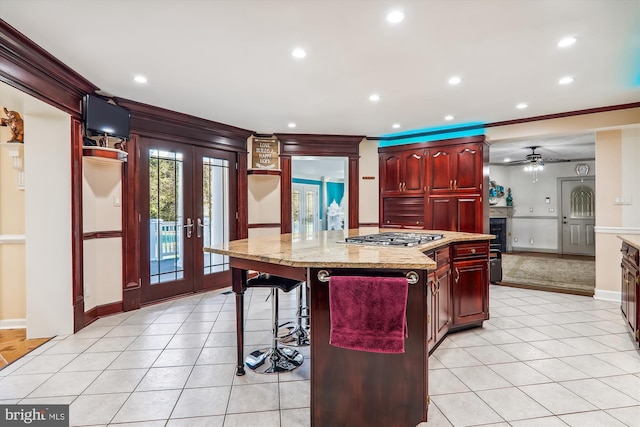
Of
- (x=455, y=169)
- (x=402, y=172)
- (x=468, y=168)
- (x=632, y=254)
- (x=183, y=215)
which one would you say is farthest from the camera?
(x=402, y=172)

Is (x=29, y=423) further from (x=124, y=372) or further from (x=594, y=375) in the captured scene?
(x=594, y=375)

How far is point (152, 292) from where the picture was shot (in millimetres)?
4082

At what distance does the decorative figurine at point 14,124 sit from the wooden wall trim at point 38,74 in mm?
493

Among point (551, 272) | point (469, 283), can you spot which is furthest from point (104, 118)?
point (551, 272)

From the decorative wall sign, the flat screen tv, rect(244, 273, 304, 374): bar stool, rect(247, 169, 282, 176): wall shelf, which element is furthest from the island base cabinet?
the decorative wall sign

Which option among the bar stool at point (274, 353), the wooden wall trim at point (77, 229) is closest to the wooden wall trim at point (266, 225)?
the wooden wall trim at point (77, 229)

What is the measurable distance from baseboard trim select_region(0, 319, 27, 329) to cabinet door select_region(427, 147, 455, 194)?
17.5 ft

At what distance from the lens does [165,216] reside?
167 inches

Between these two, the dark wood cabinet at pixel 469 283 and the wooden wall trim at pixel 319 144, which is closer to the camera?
the dark wood cabinet at pixel 469 283

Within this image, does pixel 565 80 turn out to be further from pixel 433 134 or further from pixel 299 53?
pixel 299 53

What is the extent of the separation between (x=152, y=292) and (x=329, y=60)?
11.4ft

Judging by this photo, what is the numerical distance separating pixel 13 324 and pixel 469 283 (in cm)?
454

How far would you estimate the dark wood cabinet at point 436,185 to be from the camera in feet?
15.7

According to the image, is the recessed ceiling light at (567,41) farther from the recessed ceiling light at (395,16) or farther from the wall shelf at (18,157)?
the wall shelf at (18,157)
